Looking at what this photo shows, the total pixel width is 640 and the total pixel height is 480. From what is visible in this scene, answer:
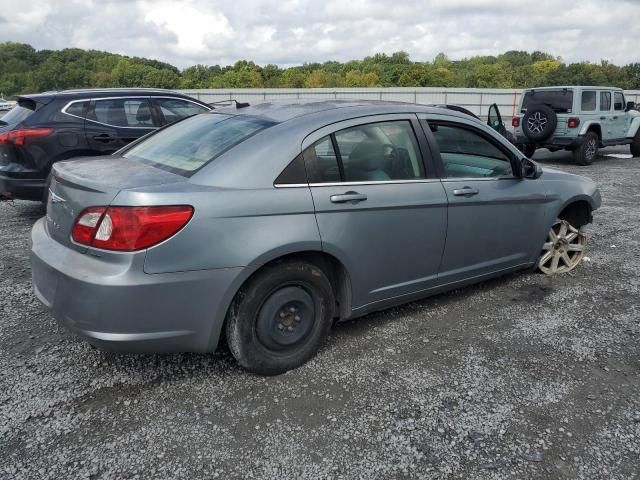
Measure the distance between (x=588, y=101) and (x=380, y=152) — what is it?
10848 mm

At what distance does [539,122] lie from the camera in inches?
464

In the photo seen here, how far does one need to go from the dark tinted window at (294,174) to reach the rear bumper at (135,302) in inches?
21.8

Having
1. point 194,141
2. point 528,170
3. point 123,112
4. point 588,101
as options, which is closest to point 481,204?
point 528,170

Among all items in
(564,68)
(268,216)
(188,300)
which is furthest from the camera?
(564,68)

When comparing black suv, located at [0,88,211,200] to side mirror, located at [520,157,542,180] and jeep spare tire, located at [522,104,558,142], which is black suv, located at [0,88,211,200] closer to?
side mirror, located at [520,157,542,180]

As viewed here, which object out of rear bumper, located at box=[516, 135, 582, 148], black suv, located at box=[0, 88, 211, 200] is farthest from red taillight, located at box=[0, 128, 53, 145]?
rear bumper, located at box=[516, 135, 582, 148]

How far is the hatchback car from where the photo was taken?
2500 mm

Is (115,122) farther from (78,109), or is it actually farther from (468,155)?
(468,155)

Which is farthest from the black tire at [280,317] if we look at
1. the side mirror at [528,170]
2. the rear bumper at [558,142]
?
the rear bumper at [558,142]

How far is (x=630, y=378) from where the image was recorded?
3.00 meters

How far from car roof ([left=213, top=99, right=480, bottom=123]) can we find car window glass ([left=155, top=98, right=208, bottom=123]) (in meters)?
3.64

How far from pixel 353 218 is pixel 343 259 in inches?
9.8

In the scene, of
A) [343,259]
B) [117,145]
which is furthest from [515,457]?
[117,145]

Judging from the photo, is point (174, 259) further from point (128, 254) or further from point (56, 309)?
point (56, 309)
